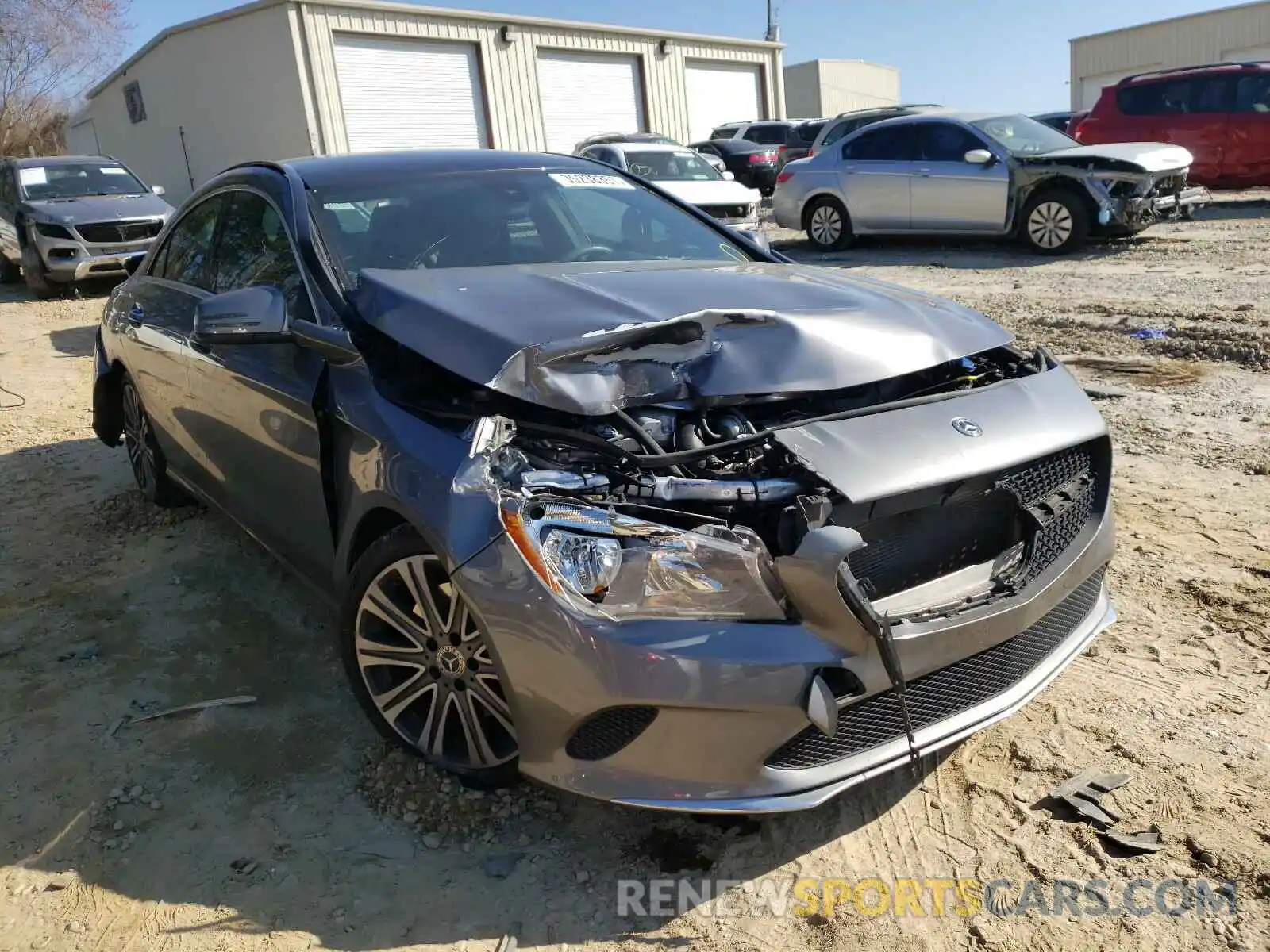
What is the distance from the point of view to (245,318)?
3.03 m

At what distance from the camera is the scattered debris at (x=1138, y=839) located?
7.74 ft

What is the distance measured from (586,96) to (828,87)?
89.1 ft

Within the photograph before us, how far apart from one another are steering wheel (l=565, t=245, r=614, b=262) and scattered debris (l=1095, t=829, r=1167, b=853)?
7.84 ft

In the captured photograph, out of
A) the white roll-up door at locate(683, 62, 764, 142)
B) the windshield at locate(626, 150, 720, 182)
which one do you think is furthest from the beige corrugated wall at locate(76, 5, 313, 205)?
the white roll-up door at locate(683, 62, 764, 142)

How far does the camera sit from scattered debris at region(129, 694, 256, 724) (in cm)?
320

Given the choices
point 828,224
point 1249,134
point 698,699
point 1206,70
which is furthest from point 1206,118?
point 698,699

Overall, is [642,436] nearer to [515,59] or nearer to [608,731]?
[608,731]

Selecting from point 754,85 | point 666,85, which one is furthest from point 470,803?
point 754,85

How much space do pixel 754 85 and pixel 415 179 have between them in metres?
28.5

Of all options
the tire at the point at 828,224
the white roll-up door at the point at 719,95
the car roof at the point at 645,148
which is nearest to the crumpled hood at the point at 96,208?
the car roof at the point at 645,148

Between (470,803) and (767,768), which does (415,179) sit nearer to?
(470,803)

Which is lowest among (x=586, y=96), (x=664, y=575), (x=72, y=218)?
(x=664, y=575)

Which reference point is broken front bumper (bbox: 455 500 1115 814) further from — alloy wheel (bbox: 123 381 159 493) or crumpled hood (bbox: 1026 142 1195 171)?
crumpled hood (bbox: 1026 142 1195 171)

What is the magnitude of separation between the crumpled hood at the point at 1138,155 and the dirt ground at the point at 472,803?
716cm
